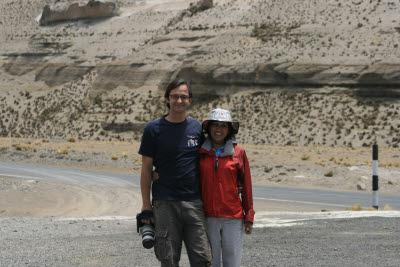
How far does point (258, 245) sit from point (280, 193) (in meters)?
11.8

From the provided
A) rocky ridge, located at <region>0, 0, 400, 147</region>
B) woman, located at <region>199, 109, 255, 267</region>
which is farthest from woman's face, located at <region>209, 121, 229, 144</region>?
rocky ridge, located at <region>0, 0, 400, 147</region>

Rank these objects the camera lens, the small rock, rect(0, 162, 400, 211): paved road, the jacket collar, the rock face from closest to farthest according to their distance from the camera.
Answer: the camera lens
the jacket collar
rect(0, 162, 400, 211): paved road
the small rock
the rock face

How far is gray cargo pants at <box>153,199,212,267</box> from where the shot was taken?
5211 mm

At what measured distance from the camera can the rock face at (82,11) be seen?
9138 centimetres

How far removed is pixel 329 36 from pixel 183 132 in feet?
179

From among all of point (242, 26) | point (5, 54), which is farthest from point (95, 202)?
point (5, 54)

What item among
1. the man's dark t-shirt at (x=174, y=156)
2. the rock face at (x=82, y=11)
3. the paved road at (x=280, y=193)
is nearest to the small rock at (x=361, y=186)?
the paved road at (x=280, y=193)

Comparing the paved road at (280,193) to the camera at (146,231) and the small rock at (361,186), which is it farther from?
the camera at (146,231)

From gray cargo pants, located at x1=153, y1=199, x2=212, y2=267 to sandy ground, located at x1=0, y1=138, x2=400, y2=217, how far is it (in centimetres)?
1028

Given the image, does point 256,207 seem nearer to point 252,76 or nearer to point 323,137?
point 323,137

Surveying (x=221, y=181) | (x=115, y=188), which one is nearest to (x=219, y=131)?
(x=221, y=181)

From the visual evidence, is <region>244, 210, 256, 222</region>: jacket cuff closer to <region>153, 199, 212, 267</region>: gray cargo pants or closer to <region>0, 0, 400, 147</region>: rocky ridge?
<region>153, 199, 212, 267</region>: gray cargo pants

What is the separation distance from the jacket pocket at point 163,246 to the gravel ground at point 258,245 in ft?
6.17

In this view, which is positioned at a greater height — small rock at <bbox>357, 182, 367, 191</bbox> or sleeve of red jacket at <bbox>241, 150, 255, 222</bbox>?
sleeve of red jacket at <bbox>241, 150, 255, 222</bbox>
